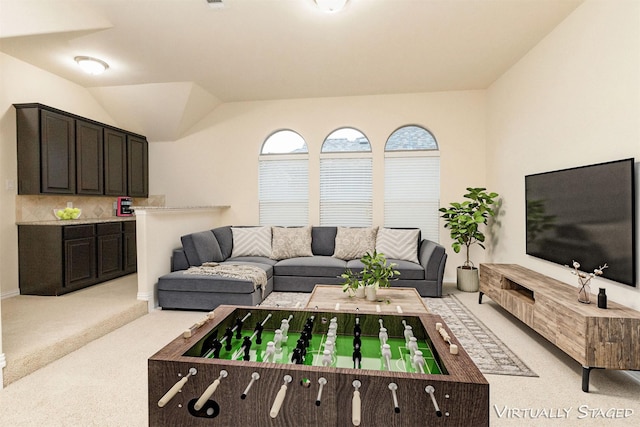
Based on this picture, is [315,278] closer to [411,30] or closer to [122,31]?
[411,30]

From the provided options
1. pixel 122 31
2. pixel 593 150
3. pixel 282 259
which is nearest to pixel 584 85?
pixel 593 150

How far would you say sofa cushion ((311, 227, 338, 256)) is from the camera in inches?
188

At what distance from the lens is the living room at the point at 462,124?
243 centimetres

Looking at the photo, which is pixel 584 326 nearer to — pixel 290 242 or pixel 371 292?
pixel 371 292

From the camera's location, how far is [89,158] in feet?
14.3

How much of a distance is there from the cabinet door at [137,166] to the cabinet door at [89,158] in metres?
0.55

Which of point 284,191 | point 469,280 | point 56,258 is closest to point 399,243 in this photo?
point 469,280

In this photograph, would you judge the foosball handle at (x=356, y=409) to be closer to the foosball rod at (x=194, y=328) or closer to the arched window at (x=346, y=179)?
the foosball rod at (x=194, y=328)

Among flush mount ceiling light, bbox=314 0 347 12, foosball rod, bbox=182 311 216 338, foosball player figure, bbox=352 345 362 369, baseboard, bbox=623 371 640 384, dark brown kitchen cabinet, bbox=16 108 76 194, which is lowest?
baseboard, bbox=623 371 640 384

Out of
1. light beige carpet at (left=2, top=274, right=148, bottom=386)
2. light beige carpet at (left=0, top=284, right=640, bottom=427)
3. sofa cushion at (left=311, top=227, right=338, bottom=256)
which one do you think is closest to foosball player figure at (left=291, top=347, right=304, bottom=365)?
light beige carpet at (left=0, top=284, right=640, bottom=427)

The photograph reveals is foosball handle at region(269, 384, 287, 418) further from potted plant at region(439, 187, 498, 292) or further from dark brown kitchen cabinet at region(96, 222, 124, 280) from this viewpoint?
dark brown kitchen cabinet at region(96, 222, 124, 280)

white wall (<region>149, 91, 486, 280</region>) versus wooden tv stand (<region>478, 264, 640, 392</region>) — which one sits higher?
white wall (<region>149, 91, 486, 280</region>)

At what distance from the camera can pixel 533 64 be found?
3.47 m

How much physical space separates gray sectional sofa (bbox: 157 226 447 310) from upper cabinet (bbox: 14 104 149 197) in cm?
164
